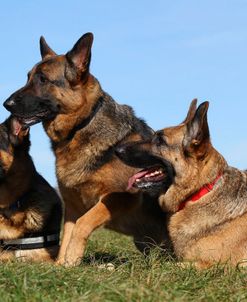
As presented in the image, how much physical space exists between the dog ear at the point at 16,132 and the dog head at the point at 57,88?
587 millimetres

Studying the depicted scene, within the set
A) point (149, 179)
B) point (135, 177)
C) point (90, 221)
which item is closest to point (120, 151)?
point (135, 177)

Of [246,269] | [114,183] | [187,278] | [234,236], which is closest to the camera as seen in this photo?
[187,278]

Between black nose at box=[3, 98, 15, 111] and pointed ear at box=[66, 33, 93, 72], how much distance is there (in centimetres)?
99

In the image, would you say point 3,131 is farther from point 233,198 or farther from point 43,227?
point 233,198

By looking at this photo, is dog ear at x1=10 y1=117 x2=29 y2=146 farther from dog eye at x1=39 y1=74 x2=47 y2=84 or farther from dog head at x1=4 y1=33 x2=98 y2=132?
dog eye at x1=39 y1=74 x2=47 y2=84

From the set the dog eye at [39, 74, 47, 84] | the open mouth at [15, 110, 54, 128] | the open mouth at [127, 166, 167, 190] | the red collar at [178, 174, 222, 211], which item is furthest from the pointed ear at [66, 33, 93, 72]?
the red collar at [178, 174, 222, 211]

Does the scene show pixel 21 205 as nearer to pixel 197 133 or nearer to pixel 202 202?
pixel 202 202

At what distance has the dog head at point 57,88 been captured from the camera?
24.0ft

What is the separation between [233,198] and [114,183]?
1.55 meters

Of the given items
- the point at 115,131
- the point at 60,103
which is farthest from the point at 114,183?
the point at 60,103

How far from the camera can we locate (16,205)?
26.6 feet

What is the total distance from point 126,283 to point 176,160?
2479 millimetres

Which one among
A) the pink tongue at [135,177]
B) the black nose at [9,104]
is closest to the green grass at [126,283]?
the pink tongue at [135,177]

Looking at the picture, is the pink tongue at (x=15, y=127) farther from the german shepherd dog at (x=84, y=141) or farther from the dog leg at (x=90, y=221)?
the dog leg at (x=90, y=221)
